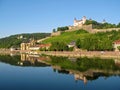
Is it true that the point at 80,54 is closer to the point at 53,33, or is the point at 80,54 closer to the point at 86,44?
the point at 86,44

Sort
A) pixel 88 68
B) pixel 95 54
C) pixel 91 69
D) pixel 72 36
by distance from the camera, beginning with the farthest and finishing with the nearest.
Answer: pixel 72 36 → pixel 95 54 → pixel 88 68 → pixel 91 69

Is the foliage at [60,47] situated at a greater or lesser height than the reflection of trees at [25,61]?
greater

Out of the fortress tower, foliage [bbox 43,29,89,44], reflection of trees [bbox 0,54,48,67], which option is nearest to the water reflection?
reflection of trees [bbox 0,54,48,67]

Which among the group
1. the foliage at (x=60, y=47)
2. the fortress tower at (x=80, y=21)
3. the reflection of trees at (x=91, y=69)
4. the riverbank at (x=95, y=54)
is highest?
the fortress tower at (x=80, y=21)

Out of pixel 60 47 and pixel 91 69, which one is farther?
pixel 60 47

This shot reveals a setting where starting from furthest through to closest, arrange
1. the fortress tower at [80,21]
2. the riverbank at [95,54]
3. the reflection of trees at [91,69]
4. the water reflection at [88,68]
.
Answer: the fortress tower at [80,21] → the riverbank at [95,54] → the water reflection at [88,68] → the reflection of trees at [91,69]

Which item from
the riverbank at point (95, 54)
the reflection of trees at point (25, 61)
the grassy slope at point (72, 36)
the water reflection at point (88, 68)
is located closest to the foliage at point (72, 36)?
the grassy slope at point (72, 36)

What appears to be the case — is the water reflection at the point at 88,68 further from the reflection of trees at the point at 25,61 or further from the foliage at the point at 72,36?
the foliage at the point at 72,36

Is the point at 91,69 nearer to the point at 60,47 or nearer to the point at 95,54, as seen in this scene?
the point at 95,54

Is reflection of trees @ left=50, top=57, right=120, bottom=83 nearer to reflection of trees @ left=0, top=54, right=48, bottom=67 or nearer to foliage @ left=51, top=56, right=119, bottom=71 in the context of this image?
foliage @ left=51, top=56, right=119, bottom=71

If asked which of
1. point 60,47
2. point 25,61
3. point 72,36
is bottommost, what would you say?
point 25,61

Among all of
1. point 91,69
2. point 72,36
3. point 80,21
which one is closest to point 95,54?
point 91,69

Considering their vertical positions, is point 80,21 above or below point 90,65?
above

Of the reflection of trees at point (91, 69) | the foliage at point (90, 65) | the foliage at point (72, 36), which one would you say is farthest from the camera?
the foliage at point (72, 36)
